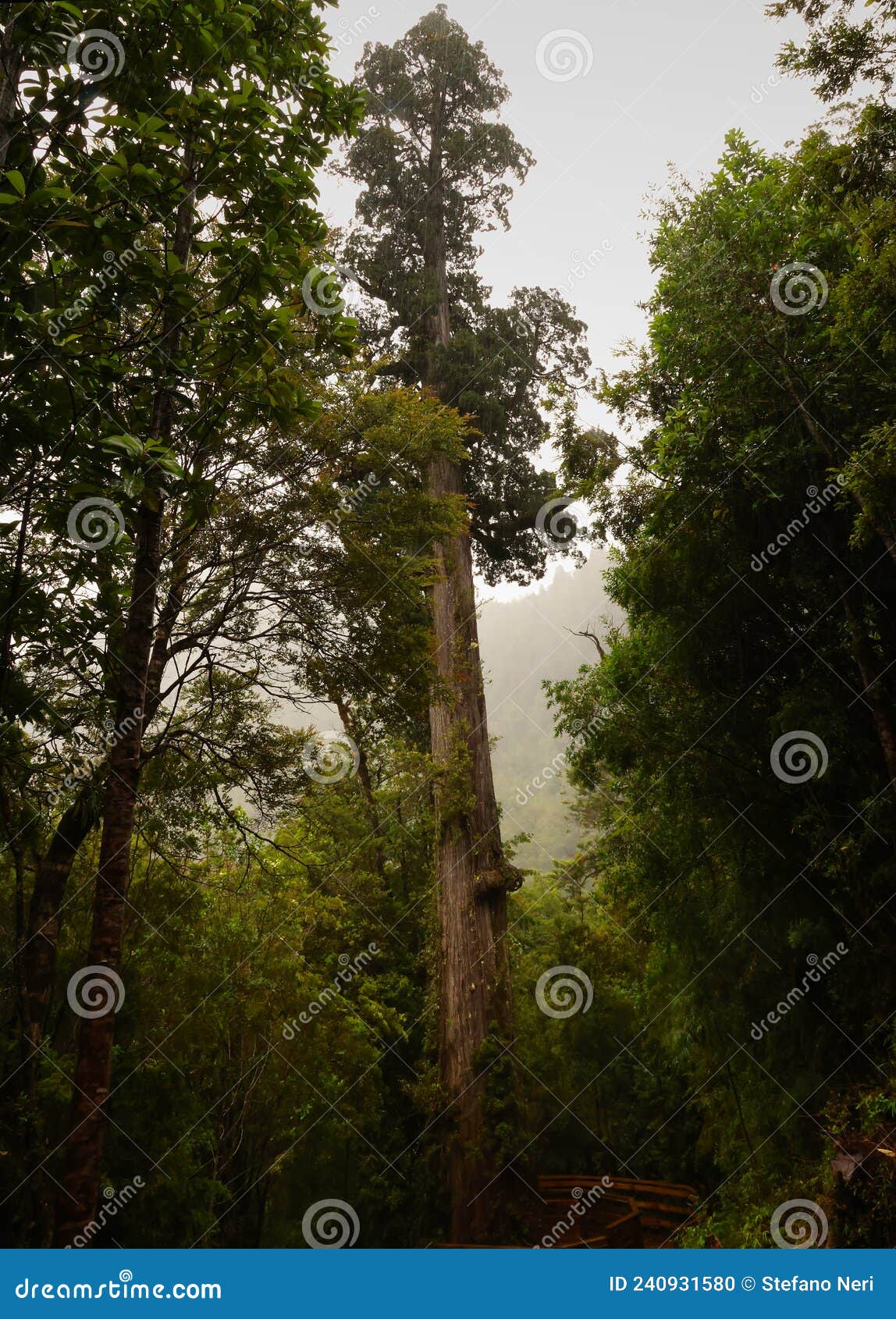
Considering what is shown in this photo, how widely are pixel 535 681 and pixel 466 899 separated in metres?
108

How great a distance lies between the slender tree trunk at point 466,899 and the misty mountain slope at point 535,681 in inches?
1722

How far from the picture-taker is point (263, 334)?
126 inches

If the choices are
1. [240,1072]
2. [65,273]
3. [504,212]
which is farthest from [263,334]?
[504,212]

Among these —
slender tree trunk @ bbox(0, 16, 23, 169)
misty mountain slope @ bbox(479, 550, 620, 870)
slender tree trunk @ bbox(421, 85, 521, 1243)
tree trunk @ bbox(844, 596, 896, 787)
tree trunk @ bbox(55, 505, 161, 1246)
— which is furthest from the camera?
misty mountain slope @ bbox(479, 550, 620, 870)

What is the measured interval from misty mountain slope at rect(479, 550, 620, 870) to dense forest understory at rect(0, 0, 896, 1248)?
146 feet

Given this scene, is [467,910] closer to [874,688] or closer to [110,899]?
[874,688]

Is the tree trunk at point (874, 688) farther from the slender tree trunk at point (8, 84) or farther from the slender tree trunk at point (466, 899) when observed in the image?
the slender tree trunk at point (8, 84)

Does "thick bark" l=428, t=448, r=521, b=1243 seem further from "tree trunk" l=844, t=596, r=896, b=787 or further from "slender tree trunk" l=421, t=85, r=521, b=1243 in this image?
"tree trunk" l=844, t=596, r=896, b=787

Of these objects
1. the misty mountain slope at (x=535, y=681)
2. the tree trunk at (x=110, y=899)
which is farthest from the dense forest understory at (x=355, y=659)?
Answer: the misty mountain slope at (x=535, y=681)

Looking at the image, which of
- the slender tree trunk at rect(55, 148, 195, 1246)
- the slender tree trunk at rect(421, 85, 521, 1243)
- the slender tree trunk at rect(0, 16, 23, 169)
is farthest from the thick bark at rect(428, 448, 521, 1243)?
the slender tree trunk at rect(0, 16, 23, 169)

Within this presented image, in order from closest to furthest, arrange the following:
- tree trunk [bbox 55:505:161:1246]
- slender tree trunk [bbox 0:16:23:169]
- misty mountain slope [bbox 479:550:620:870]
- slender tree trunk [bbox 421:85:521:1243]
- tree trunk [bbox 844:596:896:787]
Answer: slender tree trunk [bbox 0:16:23:169] < tree trunk [bbox 55:505:161:1246] < tree trunk [bbox 844:596:896:787] < slender tree trunk [bbox 421:85:521:1243] < misty mountain slope [bbox 479:550:620:870]

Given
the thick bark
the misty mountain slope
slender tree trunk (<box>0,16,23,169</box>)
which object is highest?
the misty mountain slope

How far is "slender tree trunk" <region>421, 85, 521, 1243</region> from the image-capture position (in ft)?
23.6

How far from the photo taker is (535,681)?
381 ft
